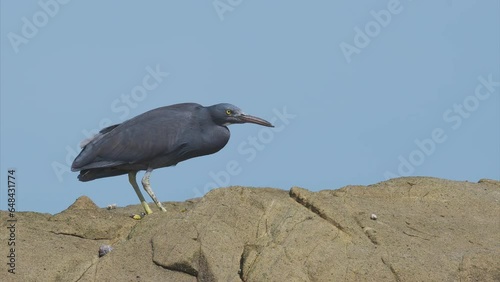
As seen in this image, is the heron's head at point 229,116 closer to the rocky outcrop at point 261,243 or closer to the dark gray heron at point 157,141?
the dark gray heron at point 157,141

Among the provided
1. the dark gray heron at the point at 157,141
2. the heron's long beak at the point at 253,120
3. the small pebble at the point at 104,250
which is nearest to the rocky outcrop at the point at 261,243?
the small pebble at the point at 104,250

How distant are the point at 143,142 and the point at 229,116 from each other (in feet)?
5.39

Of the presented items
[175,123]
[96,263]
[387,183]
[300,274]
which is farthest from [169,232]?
[387,183]

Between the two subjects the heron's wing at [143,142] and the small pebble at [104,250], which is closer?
the small pebble at [104,250]

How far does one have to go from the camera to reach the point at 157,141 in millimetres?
16203

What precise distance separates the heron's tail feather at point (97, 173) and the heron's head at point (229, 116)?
6.51 ft

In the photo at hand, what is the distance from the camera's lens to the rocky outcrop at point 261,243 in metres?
13.2

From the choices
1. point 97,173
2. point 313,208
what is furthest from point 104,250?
point 313,208

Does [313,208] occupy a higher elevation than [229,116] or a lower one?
lower

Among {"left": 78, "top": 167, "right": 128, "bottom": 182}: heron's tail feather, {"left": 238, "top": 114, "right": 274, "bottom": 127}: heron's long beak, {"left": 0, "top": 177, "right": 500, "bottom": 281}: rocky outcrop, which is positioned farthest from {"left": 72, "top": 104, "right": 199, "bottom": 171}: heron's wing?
{"left": 0, "top": 177, "right": 500, "bottom": 281}: rocky outcrop

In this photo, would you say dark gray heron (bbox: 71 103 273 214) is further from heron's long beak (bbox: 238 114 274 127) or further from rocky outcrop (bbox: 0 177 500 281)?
rocky outcrop (bbox: 0 177 500 281)

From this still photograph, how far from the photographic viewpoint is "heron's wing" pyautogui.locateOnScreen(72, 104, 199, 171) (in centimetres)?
1623

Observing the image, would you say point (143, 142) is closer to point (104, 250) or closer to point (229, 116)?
point (229, 116)

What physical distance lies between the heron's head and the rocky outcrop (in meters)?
1.65
